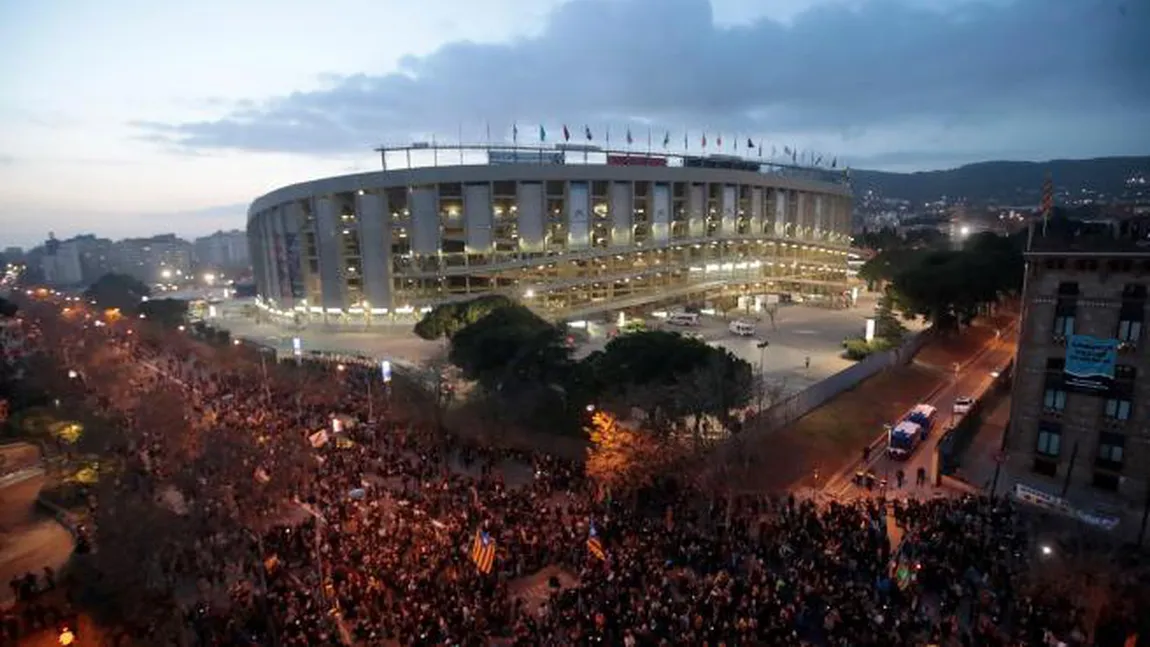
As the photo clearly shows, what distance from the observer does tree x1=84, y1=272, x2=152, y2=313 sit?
87688 millimetres

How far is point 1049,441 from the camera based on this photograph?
26.3 meters

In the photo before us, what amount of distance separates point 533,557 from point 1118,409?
2302 centimetres

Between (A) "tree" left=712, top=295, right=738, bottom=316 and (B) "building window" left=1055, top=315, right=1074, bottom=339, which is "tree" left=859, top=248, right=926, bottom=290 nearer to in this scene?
(A) "tree" left=712, top=295, right=738, bottom=316

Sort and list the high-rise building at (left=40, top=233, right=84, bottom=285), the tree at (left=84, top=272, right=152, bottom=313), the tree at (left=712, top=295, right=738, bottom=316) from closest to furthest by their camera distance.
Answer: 1. the tree at (left=712, top=295, right=738, bottom=316)
2. the tree at (left=84, top=272, right=152, bottom=313)
3. the high-rise building at (left=40, top=233, right=84, bottom=285)

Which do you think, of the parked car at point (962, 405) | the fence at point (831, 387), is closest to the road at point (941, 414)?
the parked car at point (962, 405)

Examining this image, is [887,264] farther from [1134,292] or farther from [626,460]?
[626,460]

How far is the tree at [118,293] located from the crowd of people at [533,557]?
235ft

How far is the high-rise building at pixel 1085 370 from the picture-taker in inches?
938

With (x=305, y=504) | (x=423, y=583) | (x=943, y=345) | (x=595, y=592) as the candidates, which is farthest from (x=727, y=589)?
(x=943, y=345)

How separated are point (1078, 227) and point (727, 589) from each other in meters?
23.9

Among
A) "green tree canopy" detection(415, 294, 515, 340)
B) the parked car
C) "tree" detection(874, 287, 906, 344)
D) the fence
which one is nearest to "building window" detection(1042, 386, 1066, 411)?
the parked car

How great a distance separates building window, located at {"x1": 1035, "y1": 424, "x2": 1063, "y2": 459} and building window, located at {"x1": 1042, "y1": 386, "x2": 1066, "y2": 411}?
31.1 inches

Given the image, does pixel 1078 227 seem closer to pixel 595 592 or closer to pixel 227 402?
pixel 595 592

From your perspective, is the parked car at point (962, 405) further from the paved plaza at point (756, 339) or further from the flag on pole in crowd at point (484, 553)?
the flag on pole in crowd at point (484, 553)
